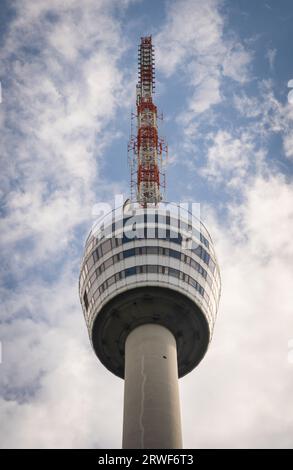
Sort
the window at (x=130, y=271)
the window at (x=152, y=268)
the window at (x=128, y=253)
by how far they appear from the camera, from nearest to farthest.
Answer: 1. the window at (x=152, y=268)
2. the window at (x=130, y=271)
3. the window at (x=128, y=253)

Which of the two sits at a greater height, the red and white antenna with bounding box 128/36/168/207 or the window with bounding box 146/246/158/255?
the red and white antenna with bounding box 128/36/168/207

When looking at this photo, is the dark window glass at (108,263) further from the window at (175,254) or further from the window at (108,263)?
the window at (175,254)

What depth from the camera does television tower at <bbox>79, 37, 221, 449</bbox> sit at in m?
48.0

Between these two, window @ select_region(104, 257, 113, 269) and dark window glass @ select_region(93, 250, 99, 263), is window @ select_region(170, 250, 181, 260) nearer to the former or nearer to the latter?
window @ select_region(104, 257, 113, 269)

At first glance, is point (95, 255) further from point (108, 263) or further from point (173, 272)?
point (173, 272)

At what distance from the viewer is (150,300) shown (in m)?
52.7

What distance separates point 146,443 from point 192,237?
21.3 meters

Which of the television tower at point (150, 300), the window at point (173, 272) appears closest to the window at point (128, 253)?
the television tower at point (150, 300)

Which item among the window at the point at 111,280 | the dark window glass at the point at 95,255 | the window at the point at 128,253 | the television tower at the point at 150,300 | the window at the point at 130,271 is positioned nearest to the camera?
the television tower at the point at 150,300

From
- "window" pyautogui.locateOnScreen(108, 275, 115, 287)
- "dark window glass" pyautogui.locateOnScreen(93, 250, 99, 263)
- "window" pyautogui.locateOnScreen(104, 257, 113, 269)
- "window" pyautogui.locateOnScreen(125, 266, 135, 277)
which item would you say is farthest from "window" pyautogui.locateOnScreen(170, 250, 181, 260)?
Result: "dark window glass" pyautogui.locateOnScreen(93, 250, 99, 263)

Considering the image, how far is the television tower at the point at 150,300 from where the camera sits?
1890 inches

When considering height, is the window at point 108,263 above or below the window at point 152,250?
below

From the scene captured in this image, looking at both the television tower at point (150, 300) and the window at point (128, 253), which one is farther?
the window at point (128, 253)
